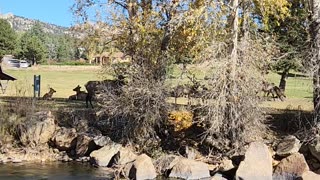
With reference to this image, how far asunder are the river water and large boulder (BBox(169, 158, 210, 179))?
7.09 feet

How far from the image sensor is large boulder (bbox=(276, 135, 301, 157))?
61.8ft

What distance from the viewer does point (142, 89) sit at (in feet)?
67.6

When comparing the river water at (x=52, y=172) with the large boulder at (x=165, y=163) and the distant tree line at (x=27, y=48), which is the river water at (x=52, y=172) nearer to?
the large boulder at (x=165, y=163)

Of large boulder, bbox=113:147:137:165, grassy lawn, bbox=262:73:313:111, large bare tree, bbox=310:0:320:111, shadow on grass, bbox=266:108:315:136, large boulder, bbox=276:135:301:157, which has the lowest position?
large boulder, bbox=113:147:137:165

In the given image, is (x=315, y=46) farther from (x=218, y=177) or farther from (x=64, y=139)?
(x=64, y=139)

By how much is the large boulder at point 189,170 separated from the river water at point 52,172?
2.16 meters

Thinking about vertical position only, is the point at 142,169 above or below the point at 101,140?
below

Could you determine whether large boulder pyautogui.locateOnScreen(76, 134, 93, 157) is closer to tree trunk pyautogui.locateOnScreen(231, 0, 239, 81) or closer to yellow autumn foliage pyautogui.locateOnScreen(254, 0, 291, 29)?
tree trunk pyautogui.locateOnScreen(231, 0, 239, 81)

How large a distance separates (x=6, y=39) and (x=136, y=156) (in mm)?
80033

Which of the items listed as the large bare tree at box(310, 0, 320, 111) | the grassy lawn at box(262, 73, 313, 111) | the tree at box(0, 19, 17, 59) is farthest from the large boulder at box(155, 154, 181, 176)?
the tree at box(0, 19, 17, 59)

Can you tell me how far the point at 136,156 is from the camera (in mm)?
20141

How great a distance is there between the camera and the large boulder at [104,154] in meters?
20.1

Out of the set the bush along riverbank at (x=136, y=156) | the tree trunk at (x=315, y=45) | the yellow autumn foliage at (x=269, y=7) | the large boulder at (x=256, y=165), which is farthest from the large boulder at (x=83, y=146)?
the tree trunk at (x=315, y=45)

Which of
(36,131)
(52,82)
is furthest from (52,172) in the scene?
(52,82)
